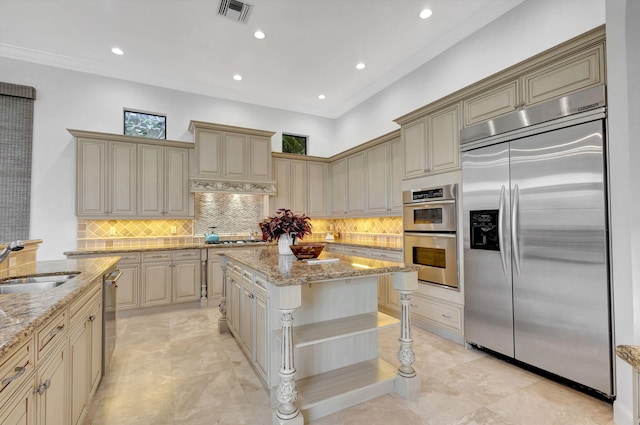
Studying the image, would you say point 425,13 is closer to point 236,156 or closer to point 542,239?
point 542,239

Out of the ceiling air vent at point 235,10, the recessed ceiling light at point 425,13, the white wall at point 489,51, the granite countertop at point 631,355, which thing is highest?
the recessed ceiling light at point 425,13

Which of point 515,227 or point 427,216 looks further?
point 427,216

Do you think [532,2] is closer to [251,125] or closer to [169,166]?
[251,125]

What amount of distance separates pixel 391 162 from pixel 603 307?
2.90m

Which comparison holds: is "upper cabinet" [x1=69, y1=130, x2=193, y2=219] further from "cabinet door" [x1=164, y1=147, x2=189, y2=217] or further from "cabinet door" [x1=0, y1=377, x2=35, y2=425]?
"cabinet door" [x1=0, y1=377, x2=35, y2=425]

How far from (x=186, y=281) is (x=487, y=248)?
13.6 ft

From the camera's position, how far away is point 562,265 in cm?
229

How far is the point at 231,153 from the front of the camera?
499cm

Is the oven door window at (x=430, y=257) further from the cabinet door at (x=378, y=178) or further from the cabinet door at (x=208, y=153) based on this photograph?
the cabinet door at (x=208, y=153)

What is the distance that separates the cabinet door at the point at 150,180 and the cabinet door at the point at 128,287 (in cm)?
88

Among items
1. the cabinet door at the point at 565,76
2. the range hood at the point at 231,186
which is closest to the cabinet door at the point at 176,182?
the range hood at the point at 231,186

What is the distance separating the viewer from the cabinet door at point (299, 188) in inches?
227

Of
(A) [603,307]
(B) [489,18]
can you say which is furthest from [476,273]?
(B) [489,18]

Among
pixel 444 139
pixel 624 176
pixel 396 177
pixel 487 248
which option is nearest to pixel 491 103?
pixel 444 139
